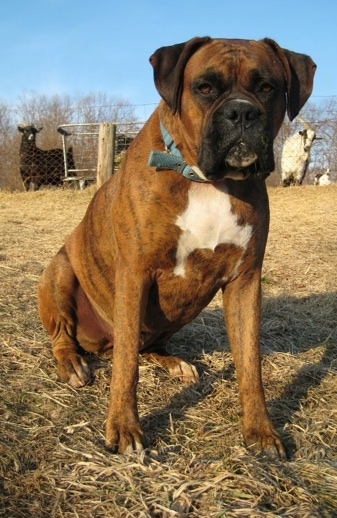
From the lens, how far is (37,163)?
687 inches

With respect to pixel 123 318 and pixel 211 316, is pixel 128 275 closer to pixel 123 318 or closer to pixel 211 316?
pixel 123 318

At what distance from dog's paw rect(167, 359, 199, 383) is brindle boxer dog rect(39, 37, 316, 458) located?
545 mm

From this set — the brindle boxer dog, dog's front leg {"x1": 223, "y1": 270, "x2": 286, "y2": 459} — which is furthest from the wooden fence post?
dog's front leg {"x1": 223, "y1": 270, "x2": 286, "y2": 459}

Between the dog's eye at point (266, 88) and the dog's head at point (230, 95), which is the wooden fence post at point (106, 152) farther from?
the dog's eye at point (266, 88)

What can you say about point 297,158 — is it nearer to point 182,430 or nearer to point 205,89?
point 205,89

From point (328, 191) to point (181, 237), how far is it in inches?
442

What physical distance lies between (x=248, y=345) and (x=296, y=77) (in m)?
1.35

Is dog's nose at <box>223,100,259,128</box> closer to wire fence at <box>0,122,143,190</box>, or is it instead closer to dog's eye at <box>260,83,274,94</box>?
dog's eye at <box>260,83,274,94</box>

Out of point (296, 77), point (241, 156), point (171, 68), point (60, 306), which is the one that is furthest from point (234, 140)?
point (60, 306)

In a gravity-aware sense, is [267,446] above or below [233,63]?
below

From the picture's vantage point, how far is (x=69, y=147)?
17.6 meters

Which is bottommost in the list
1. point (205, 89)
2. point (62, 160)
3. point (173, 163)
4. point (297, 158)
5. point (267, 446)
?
point (267, 446)

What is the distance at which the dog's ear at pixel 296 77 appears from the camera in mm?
2846

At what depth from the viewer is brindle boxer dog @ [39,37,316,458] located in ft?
8.42
